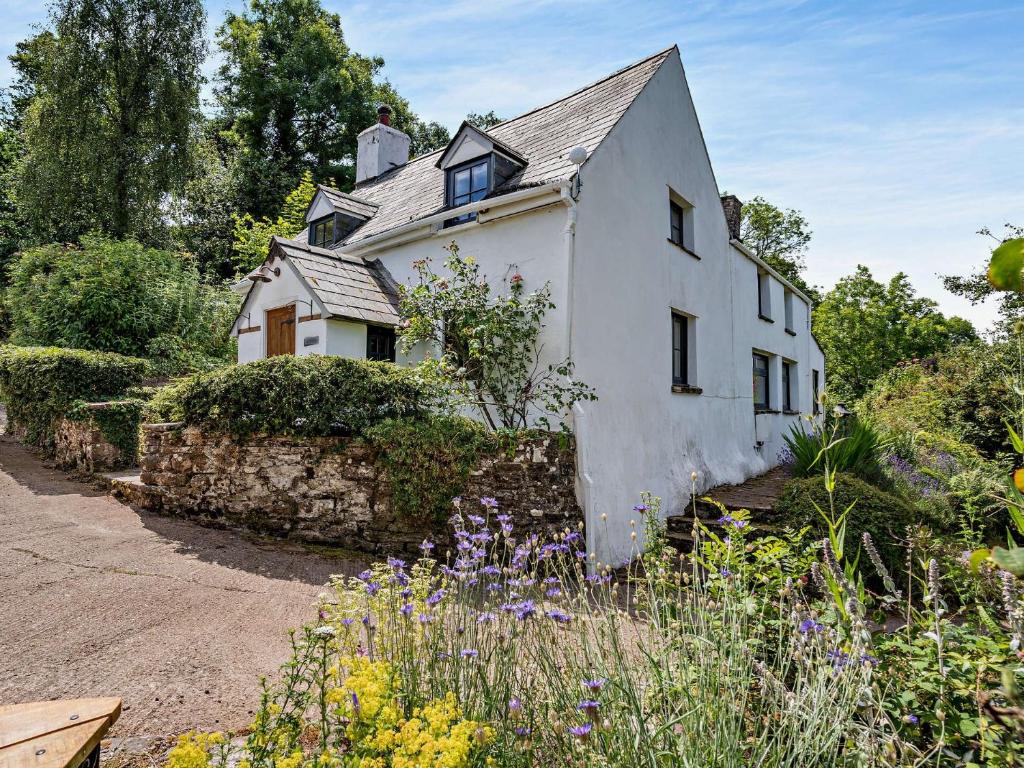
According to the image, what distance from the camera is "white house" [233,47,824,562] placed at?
26.7ft

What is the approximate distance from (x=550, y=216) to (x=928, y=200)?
469 cm

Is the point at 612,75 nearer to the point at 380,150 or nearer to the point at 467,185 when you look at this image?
the point at 467,185

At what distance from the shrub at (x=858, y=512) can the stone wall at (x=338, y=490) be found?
116 inches

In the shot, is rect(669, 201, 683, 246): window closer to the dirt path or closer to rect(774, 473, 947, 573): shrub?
rect(774, 473, 947, 573): shrub

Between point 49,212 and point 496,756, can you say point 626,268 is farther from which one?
point 49,212

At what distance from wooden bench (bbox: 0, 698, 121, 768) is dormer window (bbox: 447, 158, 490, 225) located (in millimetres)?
8422

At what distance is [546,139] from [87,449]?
10.4m

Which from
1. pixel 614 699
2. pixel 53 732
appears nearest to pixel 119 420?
pixel 53 732

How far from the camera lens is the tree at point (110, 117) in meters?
19.8

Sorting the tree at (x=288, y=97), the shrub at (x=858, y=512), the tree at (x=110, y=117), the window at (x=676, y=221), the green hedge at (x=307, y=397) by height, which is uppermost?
the tree at (x=288, y=97)

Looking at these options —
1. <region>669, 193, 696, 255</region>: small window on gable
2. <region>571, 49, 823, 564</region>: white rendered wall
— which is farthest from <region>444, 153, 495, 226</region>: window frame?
<region>669, 193, 696, 255</region>: small window on gable

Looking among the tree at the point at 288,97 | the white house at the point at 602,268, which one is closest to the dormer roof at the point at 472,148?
the white house at the point at 602,268

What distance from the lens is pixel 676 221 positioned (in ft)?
37.2

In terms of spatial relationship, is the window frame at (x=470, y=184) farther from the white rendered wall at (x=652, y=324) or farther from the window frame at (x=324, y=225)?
the window frame at (x=324, y=225)
